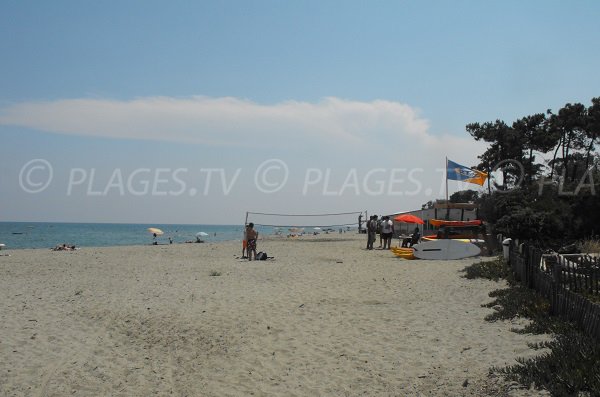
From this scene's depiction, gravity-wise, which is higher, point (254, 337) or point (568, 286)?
point (568, 286)

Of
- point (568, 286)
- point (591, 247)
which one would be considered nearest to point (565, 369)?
point (568, 286)

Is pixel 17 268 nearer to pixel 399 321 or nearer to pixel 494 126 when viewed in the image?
pixel 399 321

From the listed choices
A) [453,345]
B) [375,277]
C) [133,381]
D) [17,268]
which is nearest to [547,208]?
[375,277]

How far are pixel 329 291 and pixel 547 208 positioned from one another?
30.4ft

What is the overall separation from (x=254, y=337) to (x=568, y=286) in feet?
15.9

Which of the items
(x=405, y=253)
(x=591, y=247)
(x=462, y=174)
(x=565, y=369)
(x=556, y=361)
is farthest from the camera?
(x=462, y=174)

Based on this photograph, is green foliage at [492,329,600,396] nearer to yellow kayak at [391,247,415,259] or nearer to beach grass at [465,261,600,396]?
beach grass at [465,261,600,396]

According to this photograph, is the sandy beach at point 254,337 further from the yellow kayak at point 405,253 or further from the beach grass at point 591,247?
the beach grass at point 591,247

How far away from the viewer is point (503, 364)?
6.17 meters

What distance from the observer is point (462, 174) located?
26484 millimetres

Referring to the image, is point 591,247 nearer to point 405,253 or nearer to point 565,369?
point 405,253

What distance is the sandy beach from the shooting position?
6.23m

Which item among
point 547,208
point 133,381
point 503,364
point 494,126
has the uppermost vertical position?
point 494,126

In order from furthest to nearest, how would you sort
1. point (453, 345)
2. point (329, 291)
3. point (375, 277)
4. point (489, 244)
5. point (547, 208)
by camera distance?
point (489, 244), point (547, 208), point (375, 277), point (329, 291), point (453, 345)
